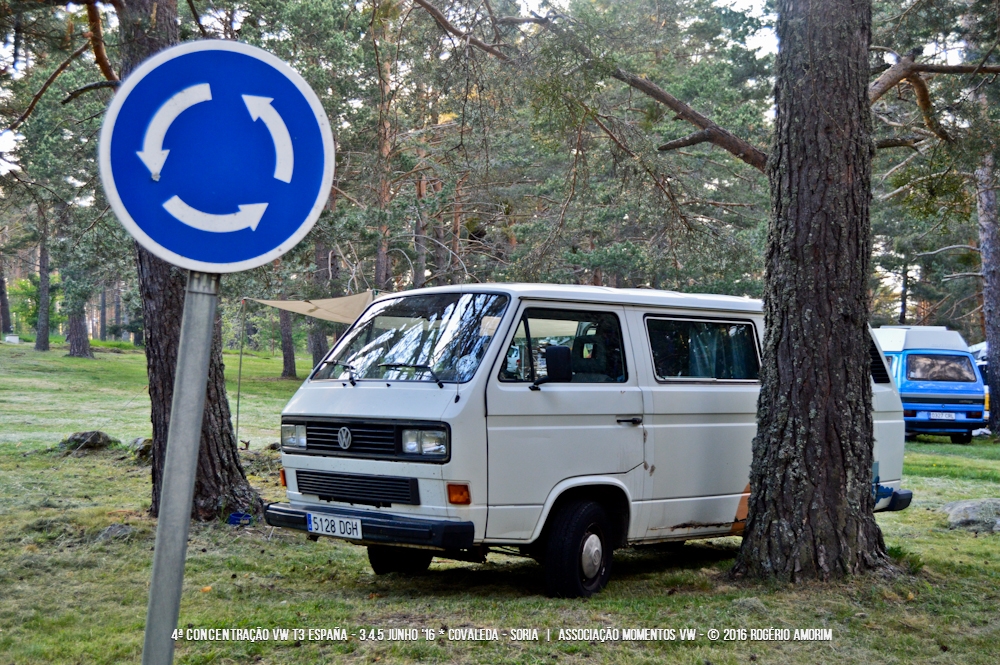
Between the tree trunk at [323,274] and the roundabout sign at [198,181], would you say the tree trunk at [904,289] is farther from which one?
the roundabout sign at [198,181]

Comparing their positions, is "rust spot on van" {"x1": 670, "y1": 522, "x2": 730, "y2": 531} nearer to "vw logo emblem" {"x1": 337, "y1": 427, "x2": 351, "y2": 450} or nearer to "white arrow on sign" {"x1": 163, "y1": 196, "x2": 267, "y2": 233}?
"vw logo emblem" {"x1": 337, "y1": 427, "x2": 351, "y2": 450}

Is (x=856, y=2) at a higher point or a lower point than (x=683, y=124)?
lower

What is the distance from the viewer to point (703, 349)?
293 inches

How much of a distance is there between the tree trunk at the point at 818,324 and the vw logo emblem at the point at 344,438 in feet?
8.85

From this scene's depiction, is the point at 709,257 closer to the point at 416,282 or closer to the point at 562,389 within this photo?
the point at 562,389

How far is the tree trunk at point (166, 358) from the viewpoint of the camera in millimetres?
8523

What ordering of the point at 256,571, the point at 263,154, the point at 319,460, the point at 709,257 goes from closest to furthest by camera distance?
the point at 263,154 → the point at 319,460 → the point at 256,571 → the point at 709,257

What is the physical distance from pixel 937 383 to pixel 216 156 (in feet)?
79.6

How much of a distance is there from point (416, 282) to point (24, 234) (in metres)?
28.2

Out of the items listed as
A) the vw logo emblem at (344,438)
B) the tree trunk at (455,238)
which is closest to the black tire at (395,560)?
the vw logo emblem at (344,438)

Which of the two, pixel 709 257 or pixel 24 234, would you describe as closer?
pixel 709 257

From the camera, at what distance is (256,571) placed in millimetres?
7070

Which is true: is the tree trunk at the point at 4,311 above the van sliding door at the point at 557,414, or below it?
above

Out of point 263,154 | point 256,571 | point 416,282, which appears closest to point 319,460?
point 256,571
